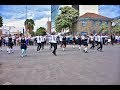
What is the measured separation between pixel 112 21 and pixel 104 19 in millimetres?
2333

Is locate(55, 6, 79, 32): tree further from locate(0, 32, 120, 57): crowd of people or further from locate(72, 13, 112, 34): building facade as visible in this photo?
locate(0, 32, 120, 57): crowd of people

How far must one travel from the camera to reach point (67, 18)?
188 feet

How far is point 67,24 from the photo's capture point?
5838 cm

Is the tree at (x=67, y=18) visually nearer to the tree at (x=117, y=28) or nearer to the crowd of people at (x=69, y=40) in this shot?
the tree at (x=117, y=28)

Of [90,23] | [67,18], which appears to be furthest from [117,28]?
[67,18]

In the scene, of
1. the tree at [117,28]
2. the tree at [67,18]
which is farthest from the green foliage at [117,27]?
the tree at [67,18]

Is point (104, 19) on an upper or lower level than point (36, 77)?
upper

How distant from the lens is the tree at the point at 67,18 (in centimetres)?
5738

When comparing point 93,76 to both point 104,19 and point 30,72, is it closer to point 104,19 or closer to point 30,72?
point 30,72

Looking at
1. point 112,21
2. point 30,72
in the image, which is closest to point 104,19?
point 112,21

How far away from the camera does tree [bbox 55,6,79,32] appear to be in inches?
2259
